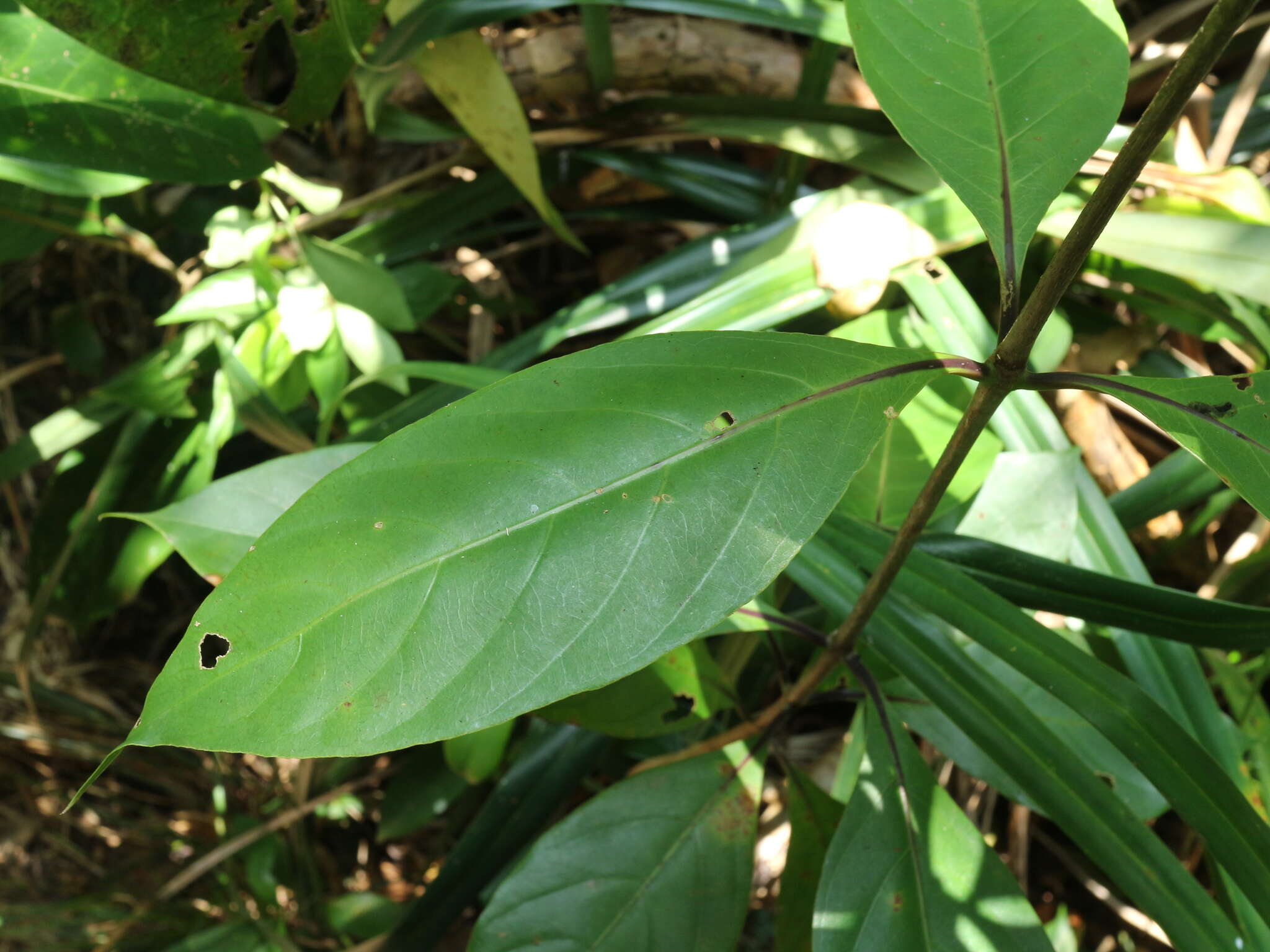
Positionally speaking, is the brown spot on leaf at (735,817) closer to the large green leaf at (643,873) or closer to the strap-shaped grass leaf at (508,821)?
the large green leaf at (643,873)

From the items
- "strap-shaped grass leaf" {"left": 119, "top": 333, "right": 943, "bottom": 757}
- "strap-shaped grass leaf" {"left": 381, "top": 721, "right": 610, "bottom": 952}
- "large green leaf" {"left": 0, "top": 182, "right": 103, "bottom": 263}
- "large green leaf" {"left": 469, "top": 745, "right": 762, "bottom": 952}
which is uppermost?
"large green leaf" {"left": 0, "top": 182, "right": 103, "bottom": 263}

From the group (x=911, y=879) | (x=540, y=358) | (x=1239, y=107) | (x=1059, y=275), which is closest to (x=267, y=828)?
(x=540, y=358)

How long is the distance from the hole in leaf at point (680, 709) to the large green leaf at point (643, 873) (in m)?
0.05

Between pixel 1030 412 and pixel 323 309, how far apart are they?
63 centimetres

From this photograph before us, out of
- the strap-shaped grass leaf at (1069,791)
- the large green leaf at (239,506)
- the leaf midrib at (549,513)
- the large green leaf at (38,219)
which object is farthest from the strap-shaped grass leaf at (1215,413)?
the large green leaf at (38,219)

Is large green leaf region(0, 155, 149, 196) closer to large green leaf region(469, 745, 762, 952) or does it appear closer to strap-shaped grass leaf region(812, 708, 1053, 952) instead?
large green leaf region(469, 745, 762, 952)

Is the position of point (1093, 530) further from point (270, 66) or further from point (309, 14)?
point (270, 66)

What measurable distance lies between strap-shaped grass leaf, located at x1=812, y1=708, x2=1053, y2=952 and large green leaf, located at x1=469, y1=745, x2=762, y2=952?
0.08m

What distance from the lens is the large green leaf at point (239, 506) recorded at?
567 mm

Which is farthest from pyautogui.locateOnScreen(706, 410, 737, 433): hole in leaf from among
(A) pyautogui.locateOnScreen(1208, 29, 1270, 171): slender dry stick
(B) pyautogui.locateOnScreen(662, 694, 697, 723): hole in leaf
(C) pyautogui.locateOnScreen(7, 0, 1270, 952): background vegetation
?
(A) pyautogui.locateOnScreen(1208, 29, 1270, 171): slender dry stick

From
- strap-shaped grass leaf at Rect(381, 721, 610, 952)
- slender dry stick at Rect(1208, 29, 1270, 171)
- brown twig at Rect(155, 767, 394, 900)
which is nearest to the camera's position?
strap-shaped grass leaf at Rect(381, 721, 610, 952)

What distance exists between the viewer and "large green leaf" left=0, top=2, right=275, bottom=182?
0.66 m

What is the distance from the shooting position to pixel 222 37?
2.23ft

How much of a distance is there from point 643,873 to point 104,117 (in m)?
0.70
